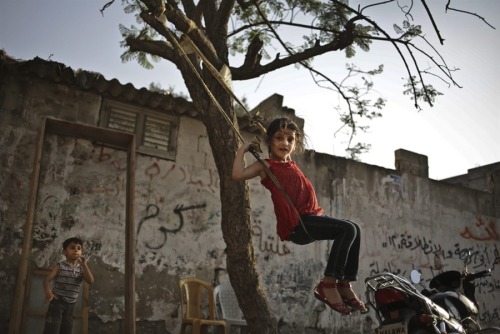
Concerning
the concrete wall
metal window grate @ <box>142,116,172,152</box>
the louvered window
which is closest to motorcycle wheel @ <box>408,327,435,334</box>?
the concrete wall

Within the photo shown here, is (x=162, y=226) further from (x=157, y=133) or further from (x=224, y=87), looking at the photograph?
→ (x=224, y=87)

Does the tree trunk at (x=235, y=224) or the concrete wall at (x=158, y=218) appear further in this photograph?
the concrete wall at (x=158, y=218)

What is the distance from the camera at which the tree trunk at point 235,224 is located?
15.4ft

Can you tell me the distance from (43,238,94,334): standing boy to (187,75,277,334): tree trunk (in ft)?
6.46

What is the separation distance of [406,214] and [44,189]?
734cm

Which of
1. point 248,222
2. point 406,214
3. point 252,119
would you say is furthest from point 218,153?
point 406,214

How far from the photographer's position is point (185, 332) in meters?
6.72

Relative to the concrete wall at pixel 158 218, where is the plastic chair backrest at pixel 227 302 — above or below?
below

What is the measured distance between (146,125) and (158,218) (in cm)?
155

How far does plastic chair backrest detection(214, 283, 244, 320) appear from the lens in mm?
7609

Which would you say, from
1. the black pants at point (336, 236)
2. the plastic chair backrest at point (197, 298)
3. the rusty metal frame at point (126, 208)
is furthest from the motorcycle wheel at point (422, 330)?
the plastic chair backrest at point (197, 298)

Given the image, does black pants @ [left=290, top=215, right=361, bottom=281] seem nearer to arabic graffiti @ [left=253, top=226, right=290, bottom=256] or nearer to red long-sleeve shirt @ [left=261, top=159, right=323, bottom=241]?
red long-sleeve shirt @ [left=261, top=159, right=323, bottom=241]

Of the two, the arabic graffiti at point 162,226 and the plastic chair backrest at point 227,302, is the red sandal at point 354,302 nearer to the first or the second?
the plastic chair backrest at point 227,302

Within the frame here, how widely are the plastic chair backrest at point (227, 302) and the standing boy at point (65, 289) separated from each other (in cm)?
249
